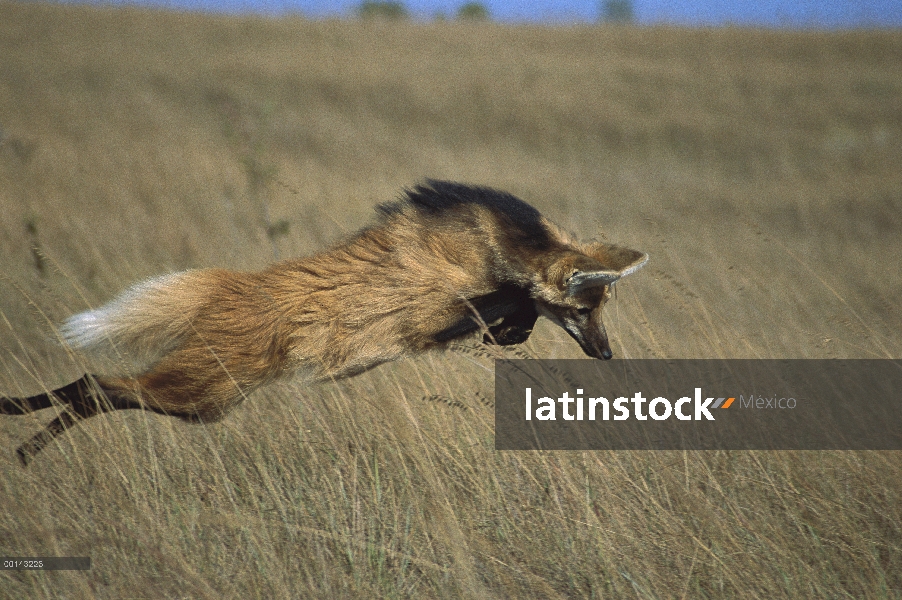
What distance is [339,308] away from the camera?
11.5 ft

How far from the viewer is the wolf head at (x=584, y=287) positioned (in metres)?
3.44

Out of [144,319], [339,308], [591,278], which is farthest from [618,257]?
[144,319]

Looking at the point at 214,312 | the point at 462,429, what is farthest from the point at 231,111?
the point at 462,429

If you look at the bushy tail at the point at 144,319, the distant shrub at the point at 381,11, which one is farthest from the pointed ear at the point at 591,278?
the distant shrub at the point at 381,11

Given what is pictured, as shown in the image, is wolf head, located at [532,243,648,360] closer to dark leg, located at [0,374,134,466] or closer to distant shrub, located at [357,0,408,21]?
dark leg, located at [0,374,134,466]

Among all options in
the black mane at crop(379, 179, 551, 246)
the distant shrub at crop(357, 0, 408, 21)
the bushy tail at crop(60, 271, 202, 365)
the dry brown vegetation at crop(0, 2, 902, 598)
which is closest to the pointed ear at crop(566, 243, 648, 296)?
the black mane at crop(379, 179, 551, 246)

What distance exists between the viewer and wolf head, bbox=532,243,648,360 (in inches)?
135

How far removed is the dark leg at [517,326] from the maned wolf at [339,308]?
12 cm

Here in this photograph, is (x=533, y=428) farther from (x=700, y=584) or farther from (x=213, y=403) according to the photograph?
(x=213, y=403)

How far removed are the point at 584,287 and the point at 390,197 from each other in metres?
7.76

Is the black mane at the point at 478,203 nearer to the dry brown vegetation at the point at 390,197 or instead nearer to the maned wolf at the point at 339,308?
the maned wolf at the point at 339,308

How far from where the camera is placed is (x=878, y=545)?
3.16m

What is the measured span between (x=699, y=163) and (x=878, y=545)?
50.7ft

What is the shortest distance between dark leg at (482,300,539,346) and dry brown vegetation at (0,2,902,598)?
0.27 meters
